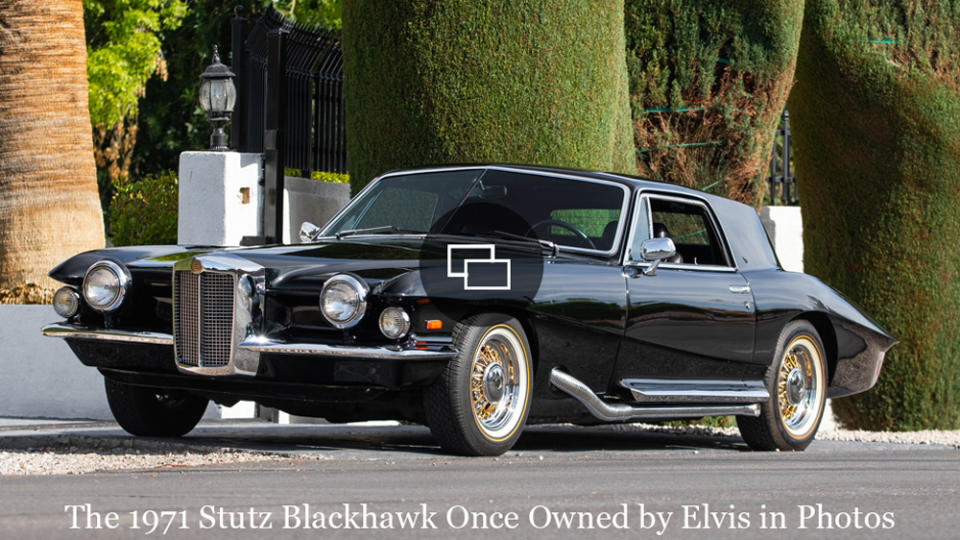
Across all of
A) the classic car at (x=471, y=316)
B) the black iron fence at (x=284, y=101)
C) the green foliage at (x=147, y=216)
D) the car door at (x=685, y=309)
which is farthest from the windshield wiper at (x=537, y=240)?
the green foliage at (x=147, y=216)

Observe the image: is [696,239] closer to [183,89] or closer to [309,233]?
[309,233]

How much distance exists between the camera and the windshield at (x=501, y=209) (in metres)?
7.94

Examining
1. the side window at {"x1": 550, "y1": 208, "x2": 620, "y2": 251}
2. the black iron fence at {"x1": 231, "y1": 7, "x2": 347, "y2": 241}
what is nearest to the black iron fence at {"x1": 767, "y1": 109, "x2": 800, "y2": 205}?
the black iron fence at {"x1": 231, "y1": 7, "x2": 347, "y2": 241}

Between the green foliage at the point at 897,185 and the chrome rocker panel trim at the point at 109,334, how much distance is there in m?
7.61

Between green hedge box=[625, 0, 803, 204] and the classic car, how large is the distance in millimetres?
3233

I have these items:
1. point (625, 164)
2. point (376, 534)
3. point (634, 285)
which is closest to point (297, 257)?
point (634, 285)

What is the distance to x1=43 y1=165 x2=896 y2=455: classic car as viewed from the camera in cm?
669

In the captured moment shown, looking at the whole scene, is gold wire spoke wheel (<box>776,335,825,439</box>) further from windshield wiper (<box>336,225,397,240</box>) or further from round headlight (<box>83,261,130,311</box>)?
round headlight (<box>83,261,130,311</box>)

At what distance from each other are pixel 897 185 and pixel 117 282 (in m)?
Answer: 7.87

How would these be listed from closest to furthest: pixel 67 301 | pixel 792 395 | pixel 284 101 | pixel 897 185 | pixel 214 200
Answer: pixel 67 301, pixel 792 395, pixel 214 200, pixel 284 101, pixel 897 185

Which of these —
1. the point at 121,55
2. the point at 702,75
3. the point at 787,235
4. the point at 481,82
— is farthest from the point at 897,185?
the point at 121,55

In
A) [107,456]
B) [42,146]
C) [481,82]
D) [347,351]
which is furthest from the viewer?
[42,146]

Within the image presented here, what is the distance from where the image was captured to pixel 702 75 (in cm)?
1239

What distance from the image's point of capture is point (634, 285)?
307 inches
